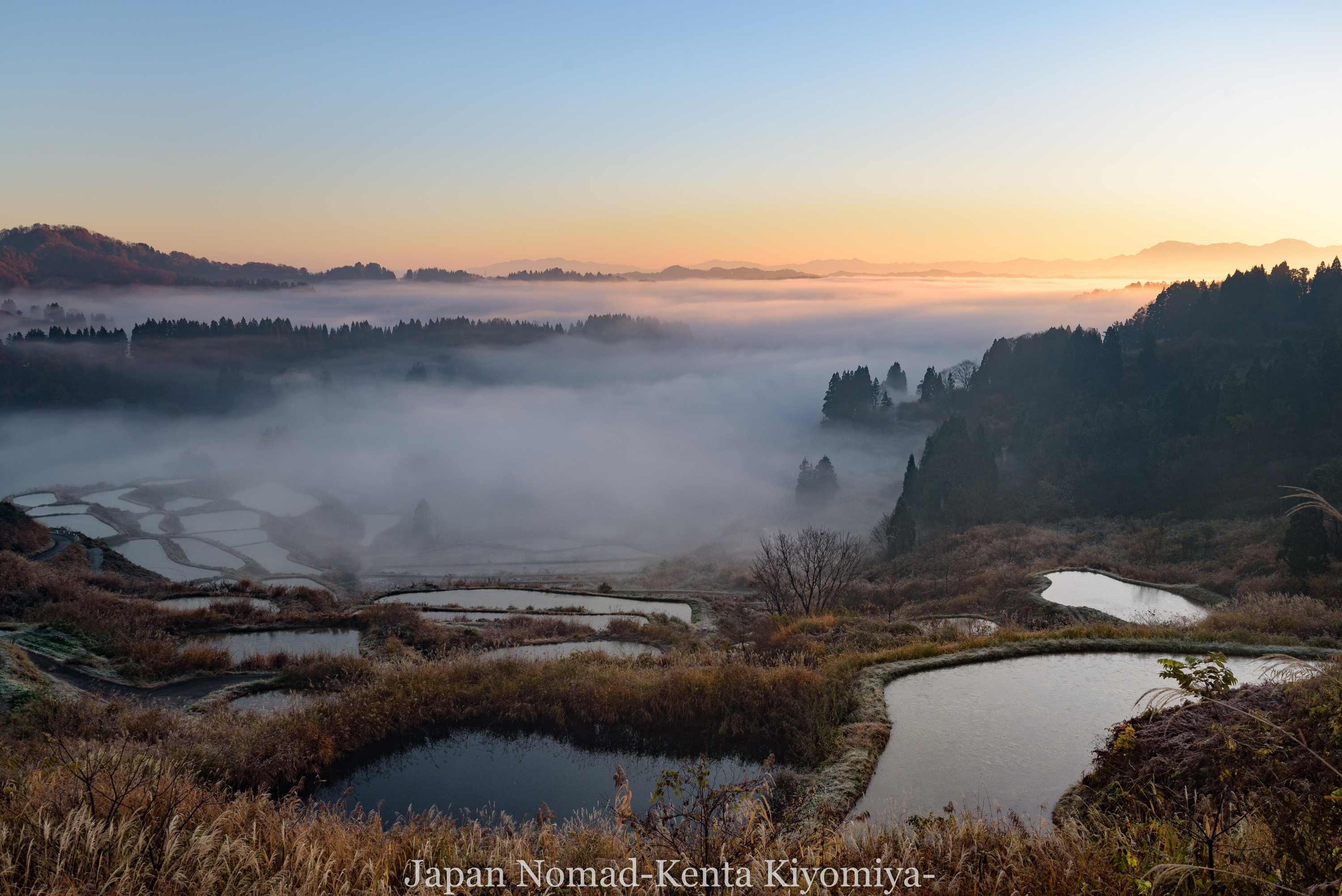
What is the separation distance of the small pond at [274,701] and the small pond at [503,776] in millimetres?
3268

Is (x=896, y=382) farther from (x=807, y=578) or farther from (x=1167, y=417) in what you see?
(x=807, y=578)

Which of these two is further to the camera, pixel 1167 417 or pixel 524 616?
pixel 1167 417

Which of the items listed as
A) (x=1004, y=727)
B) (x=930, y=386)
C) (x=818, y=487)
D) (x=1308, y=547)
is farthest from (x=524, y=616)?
(x=930, y=386)

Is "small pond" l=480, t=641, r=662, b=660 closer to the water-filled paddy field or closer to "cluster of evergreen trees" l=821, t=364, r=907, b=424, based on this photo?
the water-filled paddy field

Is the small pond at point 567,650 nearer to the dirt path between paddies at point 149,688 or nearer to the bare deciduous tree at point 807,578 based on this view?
the dirt path between paddies at point 149,688

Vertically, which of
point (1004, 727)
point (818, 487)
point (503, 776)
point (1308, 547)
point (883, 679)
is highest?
point (1004, 727)

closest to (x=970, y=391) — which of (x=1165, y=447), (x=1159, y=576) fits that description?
(x=1165, y=447)

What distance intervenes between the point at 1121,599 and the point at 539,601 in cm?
2320

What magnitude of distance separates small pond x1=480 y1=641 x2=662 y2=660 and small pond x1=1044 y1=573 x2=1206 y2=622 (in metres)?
14.7

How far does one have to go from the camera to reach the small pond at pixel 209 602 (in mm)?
27156

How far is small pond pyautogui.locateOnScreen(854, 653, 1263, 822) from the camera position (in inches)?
352

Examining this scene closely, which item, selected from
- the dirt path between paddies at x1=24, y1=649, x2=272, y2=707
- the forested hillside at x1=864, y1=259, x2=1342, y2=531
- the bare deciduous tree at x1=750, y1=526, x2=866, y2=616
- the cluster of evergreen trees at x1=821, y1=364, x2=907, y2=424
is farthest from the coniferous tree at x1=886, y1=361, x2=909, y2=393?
the dirt path between paddies at x1=24, y1=649, x2=272, y2=707

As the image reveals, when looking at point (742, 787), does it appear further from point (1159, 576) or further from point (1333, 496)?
point (1333, 496)

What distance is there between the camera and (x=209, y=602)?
94.9 ft
